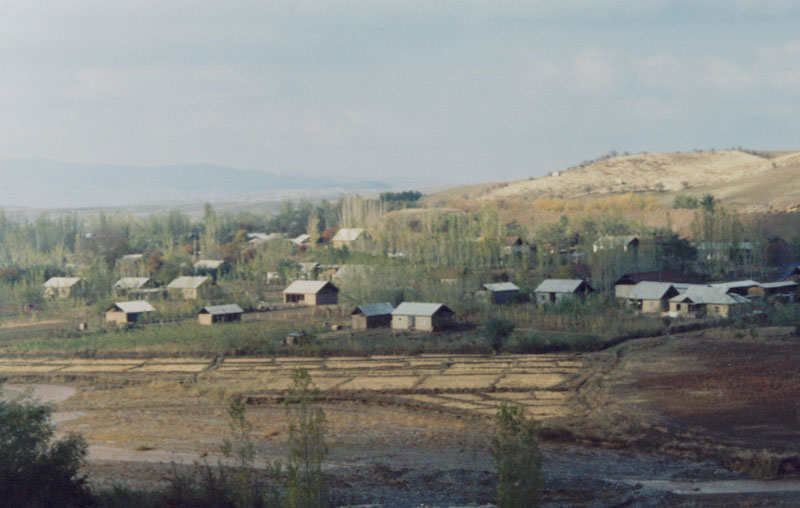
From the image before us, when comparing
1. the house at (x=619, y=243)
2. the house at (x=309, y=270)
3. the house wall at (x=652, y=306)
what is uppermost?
the house at (x=619, y=243)

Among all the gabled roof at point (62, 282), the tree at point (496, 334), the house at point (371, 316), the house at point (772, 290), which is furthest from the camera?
the gabled roof at point (62, 282)

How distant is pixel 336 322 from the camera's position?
3825 centimetres

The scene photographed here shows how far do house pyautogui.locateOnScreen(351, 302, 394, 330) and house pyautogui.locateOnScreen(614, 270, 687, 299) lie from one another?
11567mm

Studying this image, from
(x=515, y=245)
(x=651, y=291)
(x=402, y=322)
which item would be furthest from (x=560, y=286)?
(x=515, y=245)

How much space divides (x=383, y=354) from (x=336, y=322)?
24.2ft

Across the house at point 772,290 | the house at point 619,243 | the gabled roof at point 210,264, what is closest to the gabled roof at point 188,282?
the gabled roof at point 210,264

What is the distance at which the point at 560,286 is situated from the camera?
40.5 meters

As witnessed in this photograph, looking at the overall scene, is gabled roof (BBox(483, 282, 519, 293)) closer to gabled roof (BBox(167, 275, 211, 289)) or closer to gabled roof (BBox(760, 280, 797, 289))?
gabled roof (BBox(760, 280, 797, 289))

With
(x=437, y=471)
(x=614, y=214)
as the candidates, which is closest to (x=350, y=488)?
(x=437, y=471)

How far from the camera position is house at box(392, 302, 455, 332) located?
35.5 metres

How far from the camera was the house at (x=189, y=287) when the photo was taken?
47.6 meters

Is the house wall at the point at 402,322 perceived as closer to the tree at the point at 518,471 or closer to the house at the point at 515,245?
the house at the point at 515,245

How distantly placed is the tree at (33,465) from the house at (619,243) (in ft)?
114

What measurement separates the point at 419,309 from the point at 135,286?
21686 mm
